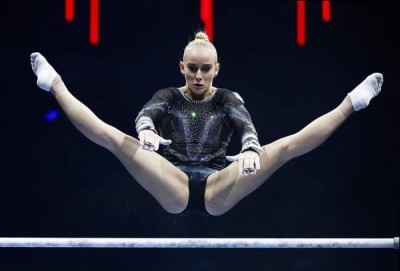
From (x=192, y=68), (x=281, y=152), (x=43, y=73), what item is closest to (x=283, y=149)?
(x=281, y=152)

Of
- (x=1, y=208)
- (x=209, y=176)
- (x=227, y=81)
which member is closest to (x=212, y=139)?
(x=209, y=176)

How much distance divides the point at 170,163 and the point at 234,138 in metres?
1.53

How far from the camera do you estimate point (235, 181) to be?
10.6 feet

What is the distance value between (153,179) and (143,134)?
338mm

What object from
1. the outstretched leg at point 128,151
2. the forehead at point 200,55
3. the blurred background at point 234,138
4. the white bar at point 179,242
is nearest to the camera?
the white bar at point 179,242

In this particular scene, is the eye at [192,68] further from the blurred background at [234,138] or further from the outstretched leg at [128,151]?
the blurred background at [234,138]

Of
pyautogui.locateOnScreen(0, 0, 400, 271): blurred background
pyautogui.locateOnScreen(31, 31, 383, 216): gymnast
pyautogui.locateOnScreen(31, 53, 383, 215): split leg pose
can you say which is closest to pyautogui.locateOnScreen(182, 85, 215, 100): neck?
pyautogui.locateOnScreen(31, 31, 383, 216): gymnast

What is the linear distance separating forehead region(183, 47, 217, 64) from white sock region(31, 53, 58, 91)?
0.73 m

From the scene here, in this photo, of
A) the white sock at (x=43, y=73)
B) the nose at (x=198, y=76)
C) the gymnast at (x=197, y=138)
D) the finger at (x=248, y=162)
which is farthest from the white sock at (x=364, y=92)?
the white sock at (x=43, y=73)

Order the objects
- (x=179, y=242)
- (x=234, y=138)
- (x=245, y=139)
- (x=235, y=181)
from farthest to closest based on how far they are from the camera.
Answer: (x=234, y=138)
(x=235, y=181)
(x=245, y=139)
(x=179, y=242)

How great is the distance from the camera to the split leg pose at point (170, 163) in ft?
10.2

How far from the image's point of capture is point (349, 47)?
4.74 metres

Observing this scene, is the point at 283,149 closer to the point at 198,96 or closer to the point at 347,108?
the point at 347,108
